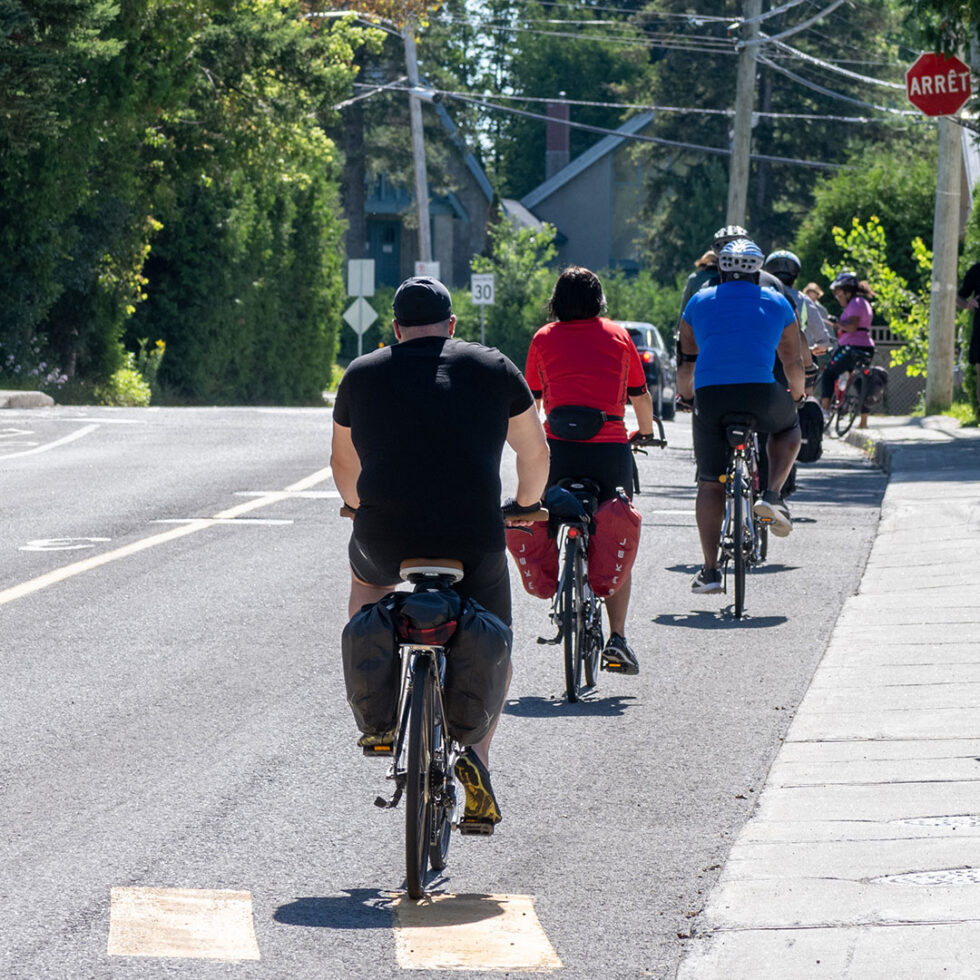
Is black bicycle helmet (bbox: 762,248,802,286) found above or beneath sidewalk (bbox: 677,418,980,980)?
above

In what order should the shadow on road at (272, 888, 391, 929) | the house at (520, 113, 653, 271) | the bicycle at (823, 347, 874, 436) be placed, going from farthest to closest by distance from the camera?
the house at (520, 113, 653, 271), the bicycle at (823, 347, 874, 436), the shadow on road at (272, 888, 391, 929)

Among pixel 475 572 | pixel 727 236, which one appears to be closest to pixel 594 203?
pixel 727 236

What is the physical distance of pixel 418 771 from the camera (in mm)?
5352

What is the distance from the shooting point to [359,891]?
18.2ft

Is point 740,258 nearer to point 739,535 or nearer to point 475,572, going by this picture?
point 739,535

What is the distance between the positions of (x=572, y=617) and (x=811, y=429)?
6.22 meters

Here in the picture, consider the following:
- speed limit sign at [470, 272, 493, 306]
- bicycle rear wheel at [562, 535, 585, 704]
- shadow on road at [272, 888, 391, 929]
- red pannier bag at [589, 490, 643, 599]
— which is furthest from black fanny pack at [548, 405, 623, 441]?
speed limit sign at [470, 272, 493, 306]

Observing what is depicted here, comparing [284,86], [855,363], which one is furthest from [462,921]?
[284,86]

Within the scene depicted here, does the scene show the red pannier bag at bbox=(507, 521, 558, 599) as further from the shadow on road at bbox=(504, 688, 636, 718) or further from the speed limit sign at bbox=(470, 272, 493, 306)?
the speed limit sign at bbox=(470, 272, 493, 306)

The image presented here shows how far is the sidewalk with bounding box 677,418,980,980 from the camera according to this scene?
4762 millimetres

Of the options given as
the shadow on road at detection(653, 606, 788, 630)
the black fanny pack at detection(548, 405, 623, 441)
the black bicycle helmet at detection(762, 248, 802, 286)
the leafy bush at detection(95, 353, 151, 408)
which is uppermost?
the black bicycle helmet at detection(762, 248, 802, 286)

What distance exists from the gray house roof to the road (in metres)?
64.3

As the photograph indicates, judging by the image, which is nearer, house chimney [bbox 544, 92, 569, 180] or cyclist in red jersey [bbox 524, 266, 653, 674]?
cyclist in red jersey [bbox 524, 266, 653, 674]

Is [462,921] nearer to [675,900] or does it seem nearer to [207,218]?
[675,900]
